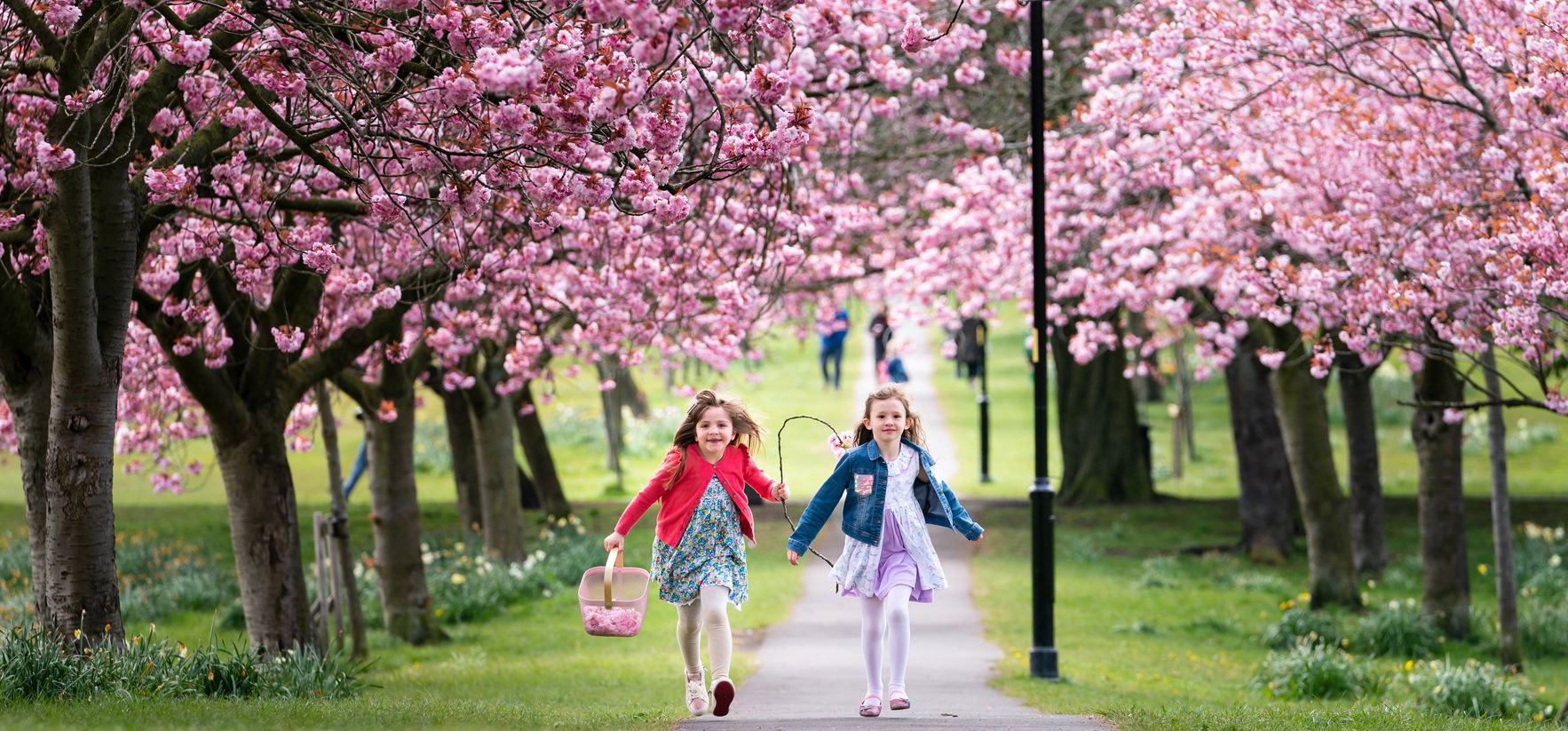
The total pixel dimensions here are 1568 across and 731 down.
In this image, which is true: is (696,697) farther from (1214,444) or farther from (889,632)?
(1214,444)

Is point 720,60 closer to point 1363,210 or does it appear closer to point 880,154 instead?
point 1363,210

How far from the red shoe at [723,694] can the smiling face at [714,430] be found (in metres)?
1.09

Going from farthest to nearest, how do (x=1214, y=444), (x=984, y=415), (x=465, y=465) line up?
(x=1214, y=444), (x=984, y=415), (x=465, y=465)

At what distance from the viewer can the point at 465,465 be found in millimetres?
21906

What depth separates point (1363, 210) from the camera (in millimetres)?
11977

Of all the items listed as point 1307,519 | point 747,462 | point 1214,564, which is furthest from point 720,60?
point 1214,564

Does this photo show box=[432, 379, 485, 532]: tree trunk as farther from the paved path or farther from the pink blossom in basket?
the pink blossom in basket

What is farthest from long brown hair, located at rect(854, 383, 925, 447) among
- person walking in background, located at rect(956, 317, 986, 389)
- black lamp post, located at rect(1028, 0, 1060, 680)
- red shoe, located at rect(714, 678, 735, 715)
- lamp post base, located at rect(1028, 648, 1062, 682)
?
person walking in background, located at rect(956, 317, 986, 389)

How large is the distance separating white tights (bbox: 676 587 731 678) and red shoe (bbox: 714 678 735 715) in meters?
0.09

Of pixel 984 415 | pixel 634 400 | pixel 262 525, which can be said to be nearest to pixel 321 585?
pixel 262 525

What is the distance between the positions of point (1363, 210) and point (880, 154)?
5609mm

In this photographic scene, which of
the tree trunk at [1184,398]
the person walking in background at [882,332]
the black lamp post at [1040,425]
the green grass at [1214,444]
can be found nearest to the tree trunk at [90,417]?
the black lamp post at [1040,425]

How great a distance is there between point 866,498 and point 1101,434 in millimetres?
19276

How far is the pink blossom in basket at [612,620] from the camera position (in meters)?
7.75
